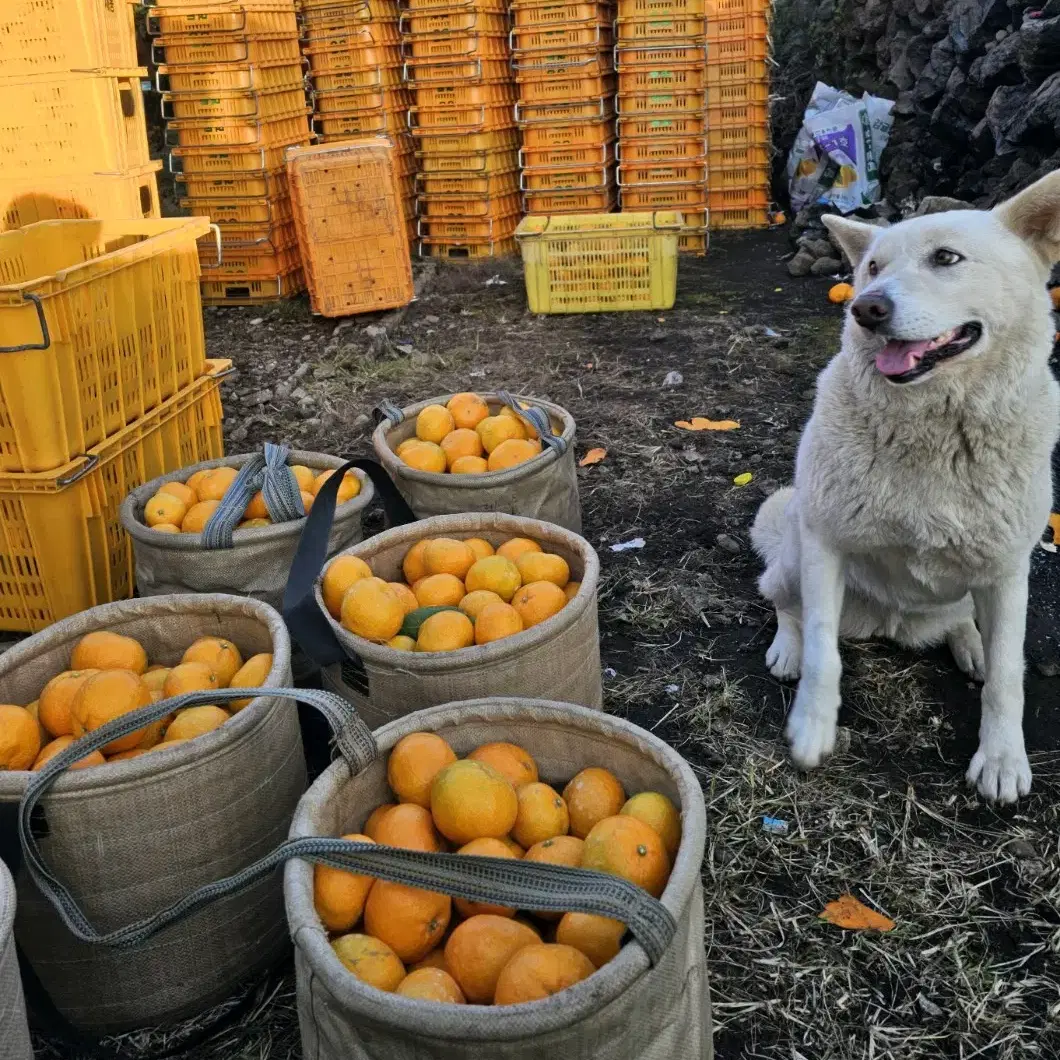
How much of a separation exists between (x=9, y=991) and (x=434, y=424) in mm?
2510

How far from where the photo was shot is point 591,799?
1930 mm

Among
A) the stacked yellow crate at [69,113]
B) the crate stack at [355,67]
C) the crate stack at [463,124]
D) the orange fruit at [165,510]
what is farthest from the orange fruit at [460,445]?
the crate stack at [463,124]

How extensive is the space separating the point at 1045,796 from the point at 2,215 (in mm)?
6332

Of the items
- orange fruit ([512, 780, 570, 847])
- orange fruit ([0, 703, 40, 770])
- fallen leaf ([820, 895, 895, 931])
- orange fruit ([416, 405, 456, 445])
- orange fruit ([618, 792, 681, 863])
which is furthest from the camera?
orange fruit ([416, 405, 456, 445])

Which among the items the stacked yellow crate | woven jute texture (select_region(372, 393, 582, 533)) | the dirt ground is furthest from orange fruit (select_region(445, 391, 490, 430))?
the stacked yellow crate

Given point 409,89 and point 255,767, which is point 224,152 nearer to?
point 409,89

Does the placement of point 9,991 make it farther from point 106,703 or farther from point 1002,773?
point 1002,773

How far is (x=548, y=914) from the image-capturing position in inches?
67.7

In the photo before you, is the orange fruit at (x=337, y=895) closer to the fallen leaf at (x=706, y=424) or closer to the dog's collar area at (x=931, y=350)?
the dog's collar area at (x=931, y=350)

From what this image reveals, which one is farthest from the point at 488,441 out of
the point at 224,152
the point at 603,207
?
the point at 603,207

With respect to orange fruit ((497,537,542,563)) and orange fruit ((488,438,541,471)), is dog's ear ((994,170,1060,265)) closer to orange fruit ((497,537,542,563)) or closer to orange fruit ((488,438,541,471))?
orange fruit ((497,537,542,563))

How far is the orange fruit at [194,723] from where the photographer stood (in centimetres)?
209

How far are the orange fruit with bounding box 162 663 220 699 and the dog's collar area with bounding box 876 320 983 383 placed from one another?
1.88 metres

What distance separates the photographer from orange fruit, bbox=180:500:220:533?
120 inches
